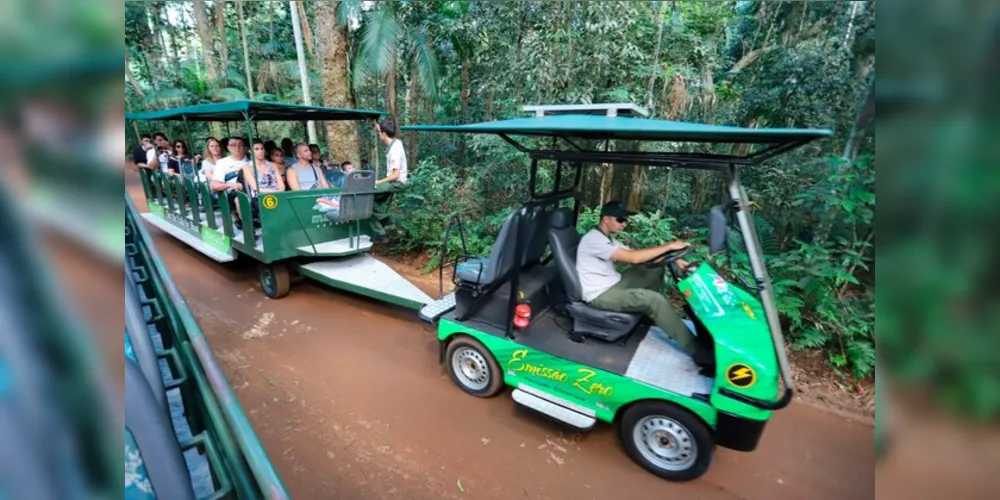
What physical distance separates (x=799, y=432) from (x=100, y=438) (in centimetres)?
401

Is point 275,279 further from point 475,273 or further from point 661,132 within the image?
point 661,132

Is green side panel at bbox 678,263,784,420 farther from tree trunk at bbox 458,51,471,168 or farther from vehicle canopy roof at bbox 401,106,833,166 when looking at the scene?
tree trunk at bbox 458,51,471,168

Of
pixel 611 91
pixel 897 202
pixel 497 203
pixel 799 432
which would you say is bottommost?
pixel 799 432

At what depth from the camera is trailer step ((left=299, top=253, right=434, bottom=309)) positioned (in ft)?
14.8

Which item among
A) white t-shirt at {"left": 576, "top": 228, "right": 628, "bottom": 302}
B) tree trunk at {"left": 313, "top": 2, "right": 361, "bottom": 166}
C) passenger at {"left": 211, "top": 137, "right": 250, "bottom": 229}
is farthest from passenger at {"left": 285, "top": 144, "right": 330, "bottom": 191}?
white t-shirt at {"left": 576, "top": 228, "right": 628, "bottom": 302}

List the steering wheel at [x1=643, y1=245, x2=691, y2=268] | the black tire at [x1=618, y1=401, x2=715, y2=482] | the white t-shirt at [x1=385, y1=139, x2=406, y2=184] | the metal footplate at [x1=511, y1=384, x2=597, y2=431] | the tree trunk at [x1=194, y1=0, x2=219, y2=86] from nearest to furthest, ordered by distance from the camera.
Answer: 1. the black tire at [x1=618, y1=401, x2=715, y2=482]
2. the metal footplate at [x1=511, y1=384, x2=597, y2=431]
3. the steering wheel at [x1=643, y1=245, x2=691, y2=268]
4. the white t-shirt at [x1=385, y1=139, x2=406, y2=184]
5. the tree trunk at [x1=194, y1=0, x2=219, y2=86]

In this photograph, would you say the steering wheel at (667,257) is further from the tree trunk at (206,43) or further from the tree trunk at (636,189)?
the tree trunk at (206,43)

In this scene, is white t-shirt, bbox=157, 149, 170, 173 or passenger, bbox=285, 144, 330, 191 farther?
white t-shirt, bbox=157, 149, 170, 173

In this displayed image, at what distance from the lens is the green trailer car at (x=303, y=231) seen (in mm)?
4691

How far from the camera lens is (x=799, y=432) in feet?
10.7

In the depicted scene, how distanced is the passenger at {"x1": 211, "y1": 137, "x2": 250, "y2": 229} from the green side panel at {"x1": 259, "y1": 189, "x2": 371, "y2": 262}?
0.92 metres

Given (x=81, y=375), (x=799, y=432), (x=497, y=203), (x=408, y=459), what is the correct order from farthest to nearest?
(x=497, y=203) < (x=799, y=432) < (x=408, y=459) < (x=81, y=375)

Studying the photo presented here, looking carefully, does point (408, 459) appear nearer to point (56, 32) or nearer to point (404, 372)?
point (404, 372)

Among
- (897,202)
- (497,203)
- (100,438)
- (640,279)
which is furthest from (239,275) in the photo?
(897,202)
